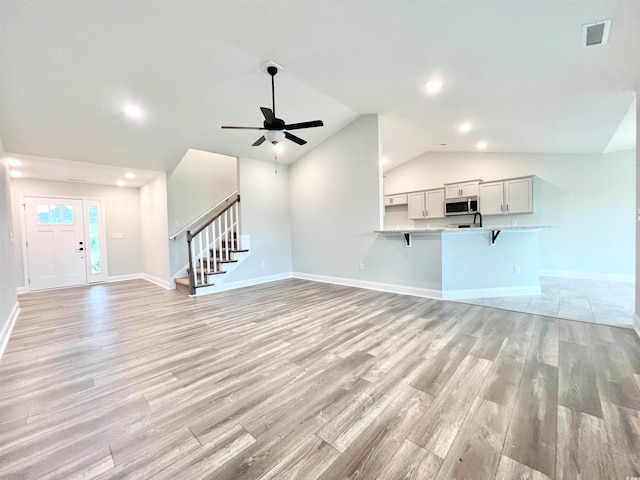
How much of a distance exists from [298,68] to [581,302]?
5.31 meters

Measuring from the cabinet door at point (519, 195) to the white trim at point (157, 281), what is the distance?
25.8ft

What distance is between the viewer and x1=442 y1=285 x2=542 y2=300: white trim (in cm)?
432

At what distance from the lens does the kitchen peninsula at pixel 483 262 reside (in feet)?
14.2

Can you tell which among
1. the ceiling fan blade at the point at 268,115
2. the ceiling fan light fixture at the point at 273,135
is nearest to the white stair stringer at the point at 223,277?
the ceiling fan light fixture at the point at 273,135

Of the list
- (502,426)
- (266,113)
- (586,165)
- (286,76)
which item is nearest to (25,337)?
(266,113)

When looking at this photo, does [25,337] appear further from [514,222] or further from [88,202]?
[514,222]

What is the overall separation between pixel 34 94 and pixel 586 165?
922cm

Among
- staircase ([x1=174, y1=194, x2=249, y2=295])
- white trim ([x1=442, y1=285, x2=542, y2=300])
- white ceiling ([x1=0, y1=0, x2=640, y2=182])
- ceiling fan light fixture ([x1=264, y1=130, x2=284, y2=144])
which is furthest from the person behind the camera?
staircase ([x1=174, y1=194, x2=249, y2=295])

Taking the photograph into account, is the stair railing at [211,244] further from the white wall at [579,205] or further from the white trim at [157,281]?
the white wall at [579,205]

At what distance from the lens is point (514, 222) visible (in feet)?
20.4

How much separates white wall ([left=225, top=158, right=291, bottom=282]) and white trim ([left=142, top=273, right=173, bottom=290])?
4.92ft

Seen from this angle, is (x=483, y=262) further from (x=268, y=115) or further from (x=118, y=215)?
(x=118, y=215)

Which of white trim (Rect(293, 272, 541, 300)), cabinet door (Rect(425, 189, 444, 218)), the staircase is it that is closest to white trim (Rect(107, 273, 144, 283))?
the staircase

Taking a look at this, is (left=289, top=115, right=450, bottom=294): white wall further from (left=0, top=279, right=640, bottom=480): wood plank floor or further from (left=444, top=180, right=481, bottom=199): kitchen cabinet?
(left=444, top=180, right=481, bottom=199): kitchen cabinet
